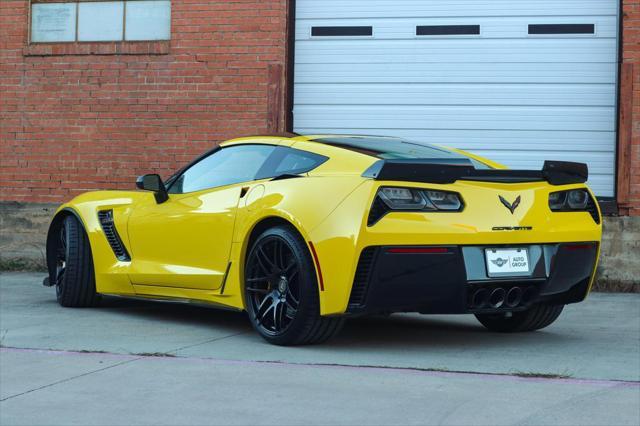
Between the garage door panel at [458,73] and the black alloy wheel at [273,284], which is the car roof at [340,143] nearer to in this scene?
the black alloy wheel at [273,284]

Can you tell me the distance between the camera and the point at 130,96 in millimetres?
12344

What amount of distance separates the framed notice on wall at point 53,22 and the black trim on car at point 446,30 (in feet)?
13.5

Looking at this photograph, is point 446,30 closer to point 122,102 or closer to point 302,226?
point 122,102

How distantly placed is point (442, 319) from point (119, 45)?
20.3 ft

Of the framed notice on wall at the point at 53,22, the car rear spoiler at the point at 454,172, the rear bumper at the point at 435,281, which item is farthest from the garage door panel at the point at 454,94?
the rear bumper at the point at 435,281

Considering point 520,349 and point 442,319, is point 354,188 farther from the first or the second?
point 442,319

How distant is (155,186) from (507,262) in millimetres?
2666

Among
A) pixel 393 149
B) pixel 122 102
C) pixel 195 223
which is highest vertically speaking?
pixel 122 102

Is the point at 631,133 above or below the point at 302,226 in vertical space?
above

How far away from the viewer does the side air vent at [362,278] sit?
578cm

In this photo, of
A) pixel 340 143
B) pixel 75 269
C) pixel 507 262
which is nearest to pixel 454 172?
pixel 507 262

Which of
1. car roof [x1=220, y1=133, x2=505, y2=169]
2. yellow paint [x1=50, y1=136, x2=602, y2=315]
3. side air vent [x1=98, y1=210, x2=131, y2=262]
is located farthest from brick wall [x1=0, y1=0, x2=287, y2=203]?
car roof [x1=220, y1=133, x2=505, y2=169]

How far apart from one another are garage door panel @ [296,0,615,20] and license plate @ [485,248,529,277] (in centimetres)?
591

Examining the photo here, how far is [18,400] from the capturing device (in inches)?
190
